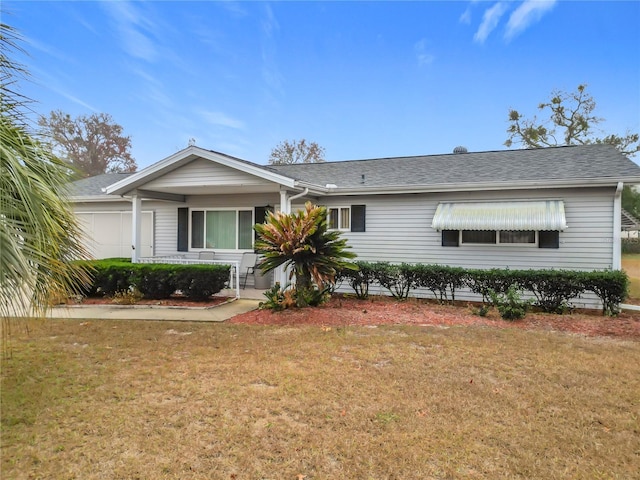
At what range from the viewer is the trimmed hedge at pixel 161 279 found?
9.42 meters

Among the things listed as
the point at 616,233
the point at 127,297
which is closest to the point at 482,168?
the point at 616,233

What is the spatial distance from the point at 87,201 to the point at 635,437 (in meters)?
15.7

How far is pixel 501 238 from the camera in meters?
10.1

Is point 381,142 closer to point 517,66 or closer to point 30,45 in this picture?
point 517,66

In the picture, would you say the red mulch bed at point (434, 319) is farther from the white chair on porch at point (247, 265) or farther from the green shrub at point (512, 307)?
the white chair on porch at point (247, 265)

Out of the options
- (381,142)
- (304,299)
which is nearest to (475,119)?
(381,142)

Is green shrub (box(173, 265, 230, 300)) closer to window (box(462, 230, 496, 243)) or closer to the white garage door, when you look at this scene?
the white garage door

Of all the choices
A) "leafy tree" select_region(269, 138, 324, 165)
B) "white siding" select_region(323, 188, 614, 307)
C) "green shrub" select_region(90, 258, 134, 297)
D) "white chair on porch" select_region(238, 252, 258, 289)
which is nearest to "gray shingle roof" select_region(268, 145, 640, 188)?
"white siding" select_region(323, 188, 614, 307)

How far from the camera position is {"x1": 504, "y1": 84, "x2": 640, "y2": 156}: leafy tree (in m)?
27.7

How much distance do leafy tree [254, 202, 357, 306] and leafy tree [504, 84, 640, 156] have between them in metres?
27.1

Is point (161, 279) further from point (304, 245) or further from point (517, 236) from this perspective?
point (517, 236)

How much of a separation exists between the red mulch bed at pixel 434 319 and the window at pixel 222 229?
4631 millimetres

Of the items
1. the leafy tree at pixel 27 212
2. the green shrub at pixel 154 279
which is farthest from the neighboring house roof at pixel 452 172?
the leafy tree at pixel 27 212

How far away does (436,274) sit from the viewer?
933cm
